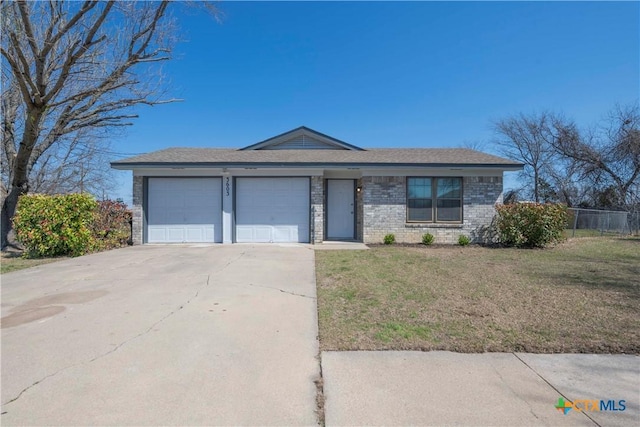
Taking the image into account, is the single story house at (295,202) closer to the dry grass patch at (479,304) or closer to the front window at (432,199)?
the front window at (432,199)

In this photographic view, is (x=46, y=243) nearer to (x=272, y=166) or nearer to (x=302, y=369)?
(x=272, y=166)

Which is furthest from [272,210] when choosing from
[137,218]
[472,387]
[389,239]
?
[472,387]

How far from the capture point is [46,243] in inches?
358

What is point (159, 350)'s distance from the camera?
332 cm

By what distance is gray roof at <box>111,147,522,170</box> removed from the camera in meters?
11.5

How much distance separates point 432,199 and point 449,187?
81 centimetres

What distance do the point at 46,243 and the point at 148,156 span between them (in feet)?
15.6

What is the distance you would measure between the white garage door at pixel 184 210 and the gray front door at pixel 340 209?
14.3 ft

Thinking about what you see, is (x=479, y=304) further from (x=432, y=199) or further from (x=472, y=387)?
(x=432, y=199)

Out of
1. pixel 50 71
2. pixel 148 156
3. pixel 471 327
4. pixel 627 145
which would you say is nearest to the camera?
pixel 471 327

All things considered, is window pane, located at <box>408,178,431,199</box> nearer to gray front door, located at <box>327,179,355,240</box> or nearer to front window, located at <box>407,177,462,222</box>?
front window, located at <box>407,177,462,222</box>

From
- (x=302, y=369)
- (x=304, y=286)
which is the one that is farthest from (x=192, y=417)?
Result: (x=304, y=286)

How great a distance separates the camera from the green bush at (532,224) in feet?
36.7

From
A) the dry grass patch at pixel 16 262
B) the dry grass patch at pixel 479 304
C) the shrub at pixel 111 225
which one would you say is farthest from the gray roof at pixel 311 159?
the dry grass patch at pixel 479 304
